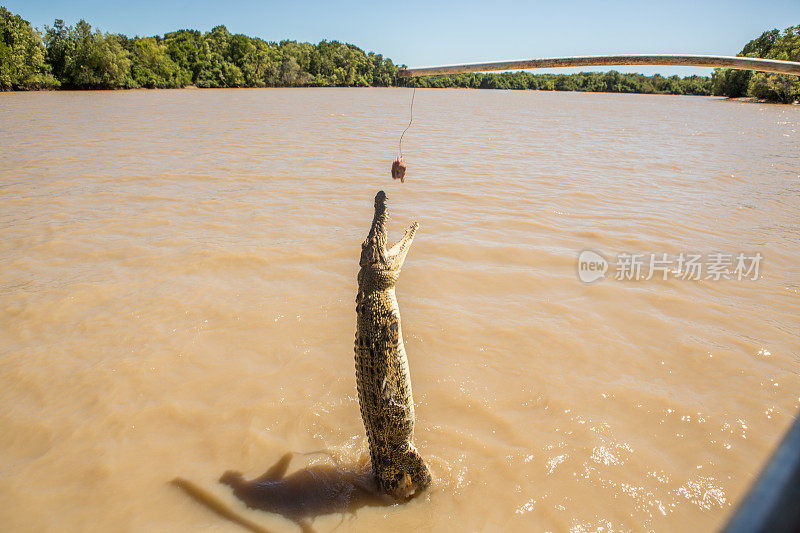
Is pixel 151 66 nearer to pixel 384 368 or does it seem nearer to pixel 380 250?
pixel 380 250

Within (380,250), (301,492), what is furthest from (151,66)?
(301,492)

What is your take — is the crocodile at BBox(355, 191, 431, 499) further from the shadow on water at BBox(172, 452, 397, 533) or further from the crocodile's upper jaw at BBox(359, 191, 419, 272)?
the shadow on water at BBox(172, 452, 397, 533)

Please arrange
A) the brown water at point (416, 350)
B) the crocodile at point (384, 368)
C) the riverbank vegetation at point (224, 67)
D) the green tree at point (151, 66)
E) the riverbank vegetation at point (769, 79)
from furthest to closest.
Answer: the green tree at point (151, 66), the riverbank vegetation at point (224, 67), the riverbank vegetation at point (769, 79), the brown water at point (416, 350), the crocodile at point (384, 368)

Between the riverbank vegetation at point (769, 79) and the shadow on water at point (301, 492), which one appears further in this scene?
the riverbank vegetation at point (769, 79)

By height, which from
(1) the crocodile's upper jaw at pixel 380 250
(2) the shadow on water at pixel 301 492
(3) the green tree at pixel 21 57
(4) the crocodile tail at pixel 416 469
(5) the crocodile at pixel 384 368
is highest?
(3) the green tree at pixel 21 57

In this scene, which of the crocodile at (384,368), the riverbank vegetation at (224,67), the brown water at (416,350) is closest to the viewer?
the crocodile at (384,368)

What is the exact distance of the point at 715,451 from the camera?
3.32m

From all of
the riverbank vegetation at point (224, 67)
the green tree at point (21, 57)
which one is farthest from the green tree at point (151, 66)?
the green tree at point (21, 57)

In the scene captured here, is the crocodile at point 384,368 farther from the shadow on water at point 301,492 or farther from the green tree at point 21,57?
the green tree at point 21,57

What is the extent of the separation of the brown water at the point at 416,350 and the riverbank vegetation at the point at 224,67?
26416 mm

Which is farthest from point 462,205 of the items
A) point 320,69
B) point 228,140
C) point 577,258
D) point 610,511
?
point 320,69

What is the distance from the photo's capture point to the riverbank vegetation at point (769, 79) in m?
41.5

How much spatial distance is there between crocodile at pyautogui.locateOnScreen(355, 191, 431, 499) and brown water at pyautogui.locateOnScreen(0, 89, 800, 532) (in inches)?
12.8

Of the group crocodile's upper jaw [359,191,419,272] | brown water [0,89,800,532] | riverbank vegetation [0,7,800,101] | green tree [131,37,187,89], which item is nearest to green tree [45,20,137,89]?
riverbank vegetation [0,7,800,101]
